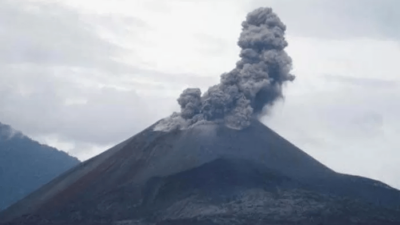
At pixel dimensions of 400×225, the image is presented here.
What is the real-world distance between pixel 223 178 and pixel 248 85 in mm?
14960

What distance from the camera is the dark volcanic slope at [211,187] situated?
87.9m

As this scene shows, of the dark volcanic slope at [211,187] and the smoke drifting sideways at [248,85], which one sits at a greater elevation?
the smoke drifting sideways at [248,85]

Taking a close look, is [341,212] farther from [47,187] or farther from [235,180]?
[47,187]

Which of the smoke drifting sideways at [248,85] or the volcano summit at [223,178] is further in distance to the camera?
the smoke drifting sideways at [248,85]

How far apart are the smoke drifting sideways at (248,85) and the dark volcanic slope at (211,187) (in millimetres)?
2440

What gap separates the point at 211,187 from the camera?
310ft

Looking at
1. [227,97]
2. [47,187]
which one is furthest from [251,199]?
[47,187]

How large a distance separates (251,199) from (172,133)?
66.4 ft

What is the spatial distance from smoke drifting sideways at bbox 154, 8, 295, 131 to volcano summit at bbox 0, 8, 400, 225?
0.15m

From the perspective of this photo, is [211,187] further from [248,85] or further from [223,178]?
[248,85]

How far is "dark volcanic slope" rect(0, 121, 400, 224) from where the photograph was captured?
87875 mm

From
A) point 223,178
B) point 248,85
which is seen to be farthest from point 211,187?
point 248,85

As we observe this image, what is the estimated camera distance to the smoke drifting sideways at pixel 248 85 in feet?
346

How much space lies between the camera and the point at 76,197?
9588 centimetres
